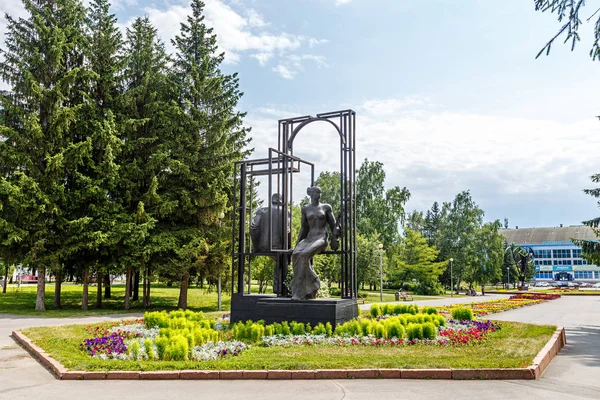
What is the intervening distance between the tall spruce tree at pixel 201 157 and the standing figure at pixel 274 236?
8076mm

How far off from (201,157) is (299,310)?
12.8 metres

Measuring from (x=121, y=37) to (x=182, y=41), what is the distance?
Answer: 9.29 ft

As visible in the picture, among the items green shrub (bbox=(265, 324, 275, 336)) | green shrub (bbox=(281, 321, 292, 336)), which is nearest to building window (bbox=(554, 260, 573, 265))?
green shrub (bbox=(281, 321, 292, 336))

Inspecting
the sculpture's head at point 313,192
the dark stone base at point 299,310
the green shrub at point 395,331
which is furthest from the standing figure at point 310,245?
the green shrub at point 395,331

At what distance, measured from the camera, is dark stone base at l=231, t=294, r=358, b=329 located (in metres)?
10.7

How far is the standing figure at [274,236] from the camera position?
12711mm

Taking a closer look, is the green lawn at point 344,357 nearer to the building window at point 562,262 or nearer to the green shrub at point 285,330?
the green shrub at point 285,330

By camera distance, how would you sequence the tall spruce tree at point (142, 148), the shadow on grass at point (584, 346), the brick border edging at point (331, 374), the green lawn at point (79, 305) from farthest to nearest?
the tall spruce tree at point (142, 148) → the green lawn at point (79, 305) → the shadow on grass at point (584, 346) → the brick border edging at point (331, 374)

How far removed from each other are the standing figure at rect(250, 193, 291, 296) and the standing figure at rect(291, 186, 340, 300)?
965mm

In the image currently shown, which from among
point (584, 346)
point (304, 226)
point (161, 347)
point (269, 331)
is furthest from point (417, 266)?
point (161, 347)

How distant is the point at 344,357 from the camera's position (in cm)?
765

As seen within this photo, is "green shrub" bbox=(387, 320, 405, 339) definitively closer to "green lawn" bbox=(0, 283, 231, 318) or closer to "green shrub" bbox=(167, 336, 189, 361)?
"green shrub" bbox=(167, 336, 189, 361)

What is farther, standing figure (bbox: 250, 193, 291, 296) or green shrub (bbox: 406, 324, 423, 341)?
standing figure (bbox: 250, 193, 291, 296)

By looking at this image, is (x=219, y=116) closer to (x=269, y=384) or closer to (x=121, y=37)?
(x=121, y=37)
